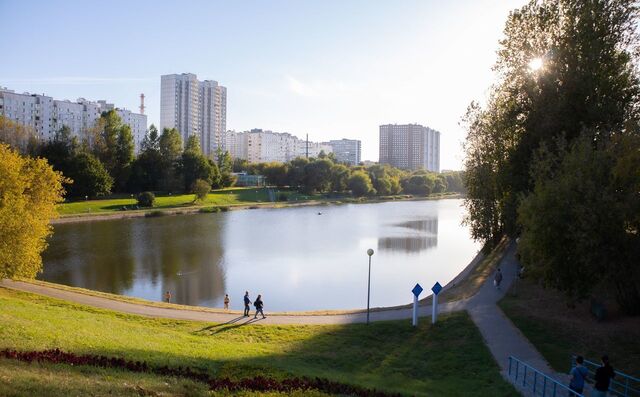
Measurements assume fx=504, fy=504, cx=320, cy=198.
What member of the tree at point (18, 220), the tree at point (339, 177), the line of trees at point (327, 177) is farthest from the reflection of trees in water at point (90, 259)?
the tree at point (339, 177)

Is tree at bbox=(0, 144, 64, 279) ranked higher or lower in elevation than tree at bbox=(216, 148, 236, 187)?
lower

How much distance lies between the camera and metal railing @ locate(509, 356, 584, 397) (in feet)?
35.2

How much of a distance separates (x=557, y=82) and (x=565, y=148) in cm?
316

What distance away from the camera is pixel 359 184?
11731cm

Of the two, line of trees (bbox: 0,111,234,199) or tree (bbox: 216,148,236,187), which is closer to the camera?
line of trees (bbox: 0,111,234,199)

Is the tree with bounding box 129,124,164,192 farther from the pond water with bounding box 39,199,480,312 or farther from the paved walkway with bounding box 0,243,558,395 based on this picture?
the paved walkway with bounding box 0,243,558,395

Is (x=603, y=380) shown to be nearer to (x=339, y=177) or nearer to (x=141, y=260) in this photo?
(x=141, y=260)

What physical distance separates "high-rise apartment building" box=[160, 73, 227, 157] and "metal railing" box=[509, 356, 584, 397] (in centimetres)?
16105

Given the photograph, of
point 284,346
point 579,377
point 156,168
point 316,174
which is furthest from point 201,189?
point 579,377

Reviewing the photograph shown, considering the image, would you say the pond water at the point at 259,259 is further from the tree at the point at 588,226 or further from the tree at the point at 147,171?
the tree at the point at 147,171

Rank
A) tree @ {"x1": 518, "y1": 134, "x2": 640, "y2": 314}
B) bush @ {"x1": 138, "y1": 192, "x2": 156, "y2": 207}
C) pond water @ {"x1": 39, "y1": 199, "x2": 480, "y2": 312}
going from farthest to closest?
bush @ {"x1": 138, "y1": 192, "x2": 156, "y2": 207} → pond water @ {"x1": 39, "y1": 199, "x2": 480, "y2": 312} → tree @ {"x1": 518, "y1": 134, "x2": 640, "y2": 314}

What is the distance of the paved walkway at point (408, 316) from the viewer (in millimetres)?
14633

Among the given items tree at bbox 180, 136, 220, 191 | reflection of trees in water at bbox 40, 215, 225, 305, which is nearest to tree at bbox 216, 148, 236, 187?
tree at bbox 180, 136, 220, 191

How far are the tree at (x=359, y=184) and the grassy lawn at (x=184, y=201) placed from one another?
31.1 ft
